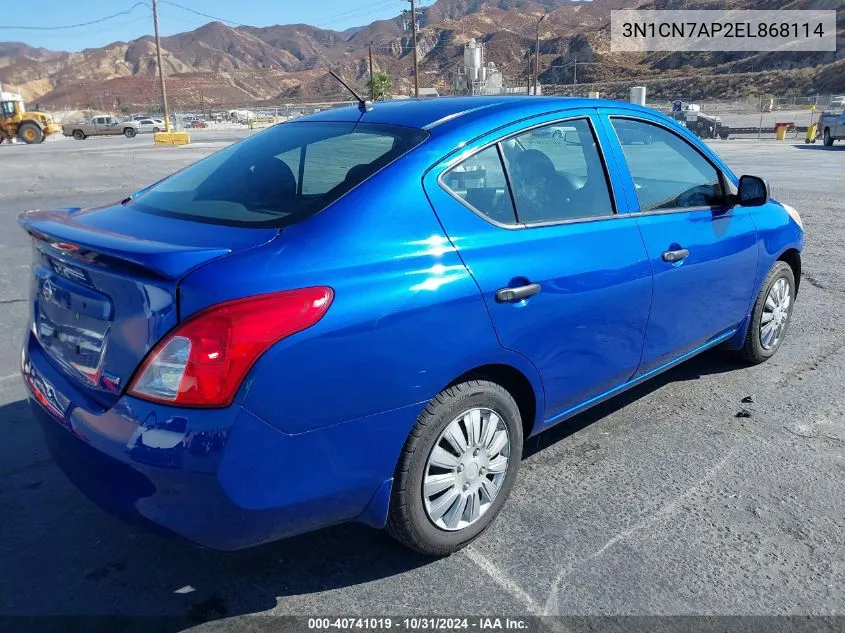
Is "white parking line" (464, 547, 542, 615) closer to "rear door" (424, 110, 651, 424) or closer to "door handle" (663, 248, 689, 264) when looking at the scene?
"rear door" (424, 110, 651, 424)

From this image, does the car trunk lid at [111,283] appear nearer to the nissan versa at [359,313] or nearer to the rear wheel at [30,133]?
the nissan versa at [359,313]

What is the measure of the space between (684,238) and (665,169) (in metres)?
0.51

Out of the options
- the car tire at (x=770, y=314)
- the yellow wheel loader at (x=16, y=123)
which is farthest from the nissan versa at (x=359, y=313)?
the yellow wheel loader at (x=16, y=123)

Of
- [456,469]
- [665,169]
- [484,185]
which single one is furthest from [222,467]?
[665,169]

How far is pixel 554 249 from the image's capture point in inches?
113

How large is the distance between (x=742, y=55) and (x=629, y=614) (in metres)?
130

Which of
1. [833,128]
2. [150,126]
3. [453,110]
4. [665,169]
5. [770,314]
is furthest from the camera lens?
[150,126]

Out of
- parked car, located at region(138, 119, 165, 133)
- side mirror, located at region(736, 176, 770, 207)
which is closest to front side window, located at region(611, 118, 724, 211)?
side mirror, located at region(736, 176, 770, 207)

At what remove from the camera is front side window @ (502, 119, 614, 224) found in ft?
9.61

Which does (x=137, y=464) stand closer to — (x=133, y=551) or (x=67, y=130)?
(x=133, y=551)

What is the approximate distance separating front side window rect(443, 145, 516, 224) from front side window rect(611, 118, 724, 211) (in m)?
0.91

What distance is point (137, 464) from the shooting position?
6.82ft

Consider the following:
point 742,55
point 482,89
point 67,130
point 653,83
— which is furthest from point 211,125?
point 742,55

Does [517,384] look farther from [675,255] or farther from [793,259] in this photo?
[793,259]
